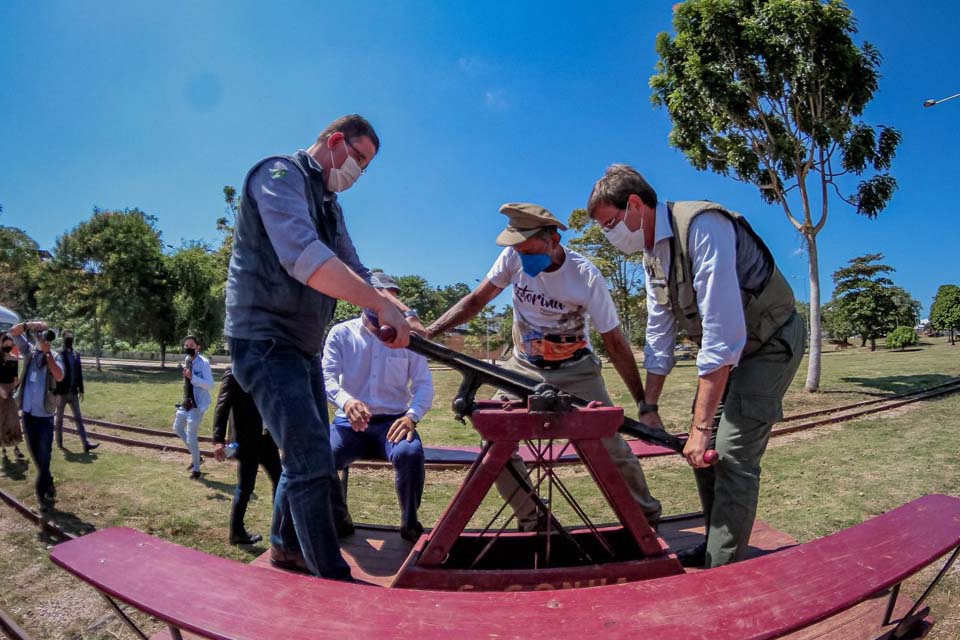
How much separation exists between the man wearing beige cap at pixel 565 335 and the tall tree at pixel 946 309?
5471 centimetres

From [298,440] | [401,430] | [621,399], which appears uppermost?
[298,440]

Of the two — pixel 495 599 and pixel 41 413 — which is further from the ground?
pixel 495 599

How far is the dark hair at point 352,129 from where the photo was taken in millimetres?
2422

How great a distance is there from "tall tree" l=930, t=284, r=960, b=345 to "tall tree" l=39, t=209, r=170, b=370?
56.1m

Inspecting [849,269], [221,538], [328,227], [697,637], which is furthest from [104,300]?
[849,269]

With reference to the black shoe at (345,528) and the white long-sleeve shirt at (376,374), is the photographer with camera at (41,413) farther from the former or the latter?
the black shoe at (345,528)

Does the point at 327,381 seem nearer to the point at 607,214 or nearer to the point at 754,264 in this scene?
the point at 607,214

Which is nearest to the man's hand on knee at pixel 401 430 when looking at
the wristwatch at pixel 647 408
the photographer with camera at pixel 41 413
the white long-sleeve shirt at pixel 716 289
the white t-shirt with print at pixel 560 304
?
the white t-shirt with print at pixel 560 304

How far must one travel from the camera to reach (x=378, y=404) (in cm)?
384

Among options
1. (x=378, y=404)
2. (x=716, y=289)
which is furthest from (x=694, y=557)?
(x=378, y=404)

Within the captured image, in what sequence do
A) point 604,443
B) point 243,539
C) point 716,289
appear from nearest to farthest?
point 716,289 < point 604,443 < point 243,539

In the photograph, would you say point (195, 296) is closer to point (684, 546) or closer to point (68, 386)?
point (68, 386)

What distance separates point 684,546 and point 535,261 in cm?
174

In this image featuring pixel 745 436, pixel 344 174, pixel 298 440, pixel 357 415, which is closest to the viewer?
pixel 298 440
